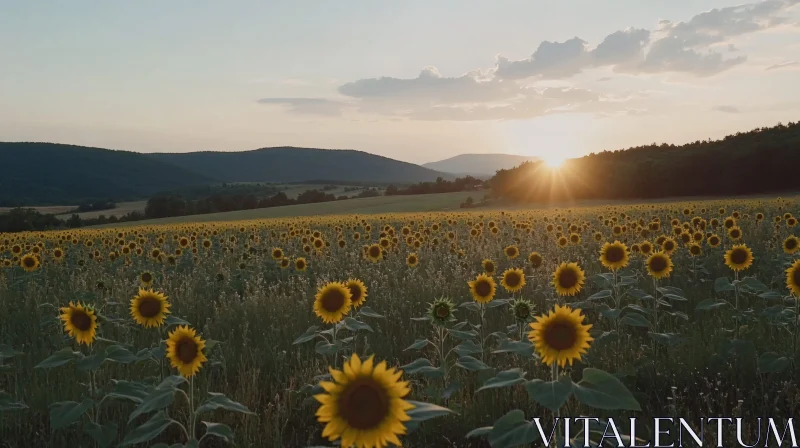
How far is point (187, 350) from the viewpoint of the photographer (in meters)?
3.20

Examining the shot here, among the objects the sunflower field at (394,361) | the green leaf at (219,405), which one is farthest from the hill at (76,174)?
the green leaf at (219,405)

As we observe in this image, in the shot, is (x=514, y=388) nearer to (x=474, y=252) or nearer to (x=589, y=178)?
(x=474, y=252)

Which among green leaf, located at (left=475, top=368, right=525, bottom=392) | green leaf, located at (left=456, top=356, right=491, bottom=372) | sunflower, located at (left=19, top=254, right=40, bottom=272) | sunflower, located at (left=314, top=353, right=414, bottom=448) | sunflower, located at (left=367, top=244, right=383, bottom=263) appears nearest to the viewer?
sunflower, located at (left=314, top=353, right=414, bottom=448)

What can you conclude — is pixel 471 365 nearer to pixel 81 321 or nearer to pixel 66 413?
pixel 66 413

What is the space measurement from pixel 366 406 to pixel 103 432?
2156mm

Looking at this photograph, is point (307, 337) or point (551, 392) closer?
point (551, 392)

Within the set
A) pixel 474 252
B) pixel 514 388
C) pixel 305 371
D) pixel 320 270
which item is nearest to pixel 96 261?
pixel 320 270

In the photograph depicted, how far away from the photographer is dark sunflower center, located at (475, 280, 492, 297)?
5242 millimetres

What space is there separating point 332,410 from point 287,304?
17.1ft

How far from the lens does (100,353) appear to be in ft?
11.5

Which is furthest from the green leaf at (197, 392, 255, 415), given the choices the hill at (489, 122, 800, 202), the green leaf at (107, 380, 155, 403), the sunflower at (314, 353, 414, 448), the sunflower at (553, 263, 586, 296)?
the hill at (489, 122, 800, 202)

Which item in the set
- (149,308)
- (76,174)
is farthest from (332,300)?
(76,174)

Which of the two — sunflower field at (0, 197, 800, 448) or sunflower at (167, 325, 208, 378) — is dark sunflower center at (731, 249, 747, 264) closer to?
sunflower field at (0, 197, 800, 448)

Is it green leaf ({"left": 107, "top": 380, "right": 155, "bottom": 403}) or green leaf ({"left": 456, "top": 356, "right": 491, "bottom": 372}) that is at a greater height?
green leaf ({"left": 456, "top": 356, "right": 491, "bottom": 372})
